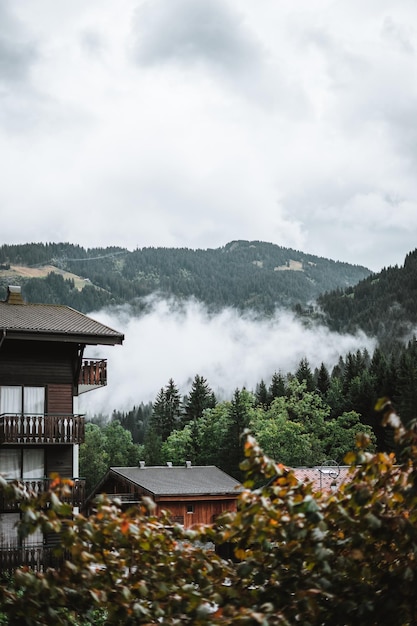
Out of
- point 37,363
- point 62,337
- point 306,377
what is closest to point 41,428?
point 37,363

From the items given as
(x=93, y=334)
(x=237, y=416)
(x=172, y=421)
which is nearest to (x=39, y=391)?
(x=93, y=334)

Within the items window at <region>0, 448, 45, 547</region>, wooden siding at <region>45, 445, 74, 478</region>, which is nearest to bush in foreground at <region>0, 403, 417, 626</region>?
window at <region>0, 448, 45, 547</region>

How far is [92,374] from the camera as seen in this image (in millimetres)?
30953

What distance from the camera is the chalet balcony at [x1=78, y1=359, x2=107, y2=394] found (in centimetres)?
3091

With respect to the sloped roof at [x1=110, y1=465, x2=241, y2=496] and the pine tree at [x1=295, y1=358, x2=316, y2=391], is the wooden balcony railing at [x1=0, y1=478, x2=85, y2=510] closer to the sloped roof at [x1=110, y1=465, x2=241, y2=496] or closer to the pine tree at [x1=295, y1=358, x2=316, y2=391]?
the sloped roof at [x1=110, y1=465, x2=241, y2=496]

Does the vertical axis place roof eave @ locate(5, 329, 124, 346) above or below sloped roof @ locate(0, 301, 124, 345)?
below

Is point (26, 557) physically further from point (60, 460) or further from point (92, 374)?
point (92, 374)

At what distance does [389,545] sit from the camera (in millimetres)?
6398

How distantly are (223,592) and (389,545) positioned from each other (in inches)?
48.7

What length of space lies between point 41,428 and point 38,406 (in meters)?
1.05

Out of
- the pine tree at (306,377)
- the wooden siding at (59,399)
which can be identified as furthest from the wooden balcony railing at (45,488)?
the pine tree at (306,377)

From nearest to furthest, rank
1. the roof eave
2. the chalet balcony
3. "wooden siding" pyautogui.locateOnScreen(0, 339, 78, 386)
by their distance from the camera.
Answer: the roof eave
"wooden siding" pyautogui.locateOnScreen(0, 339, 78, 386)
the chalet balcony

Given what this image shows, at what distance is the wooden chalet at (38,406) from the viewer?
28.1 meters

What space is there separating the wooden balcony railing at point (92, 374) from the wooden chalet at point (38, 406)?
1.61 feet
